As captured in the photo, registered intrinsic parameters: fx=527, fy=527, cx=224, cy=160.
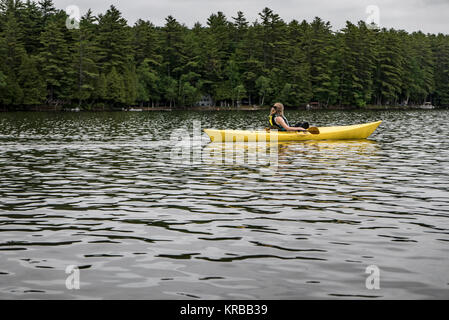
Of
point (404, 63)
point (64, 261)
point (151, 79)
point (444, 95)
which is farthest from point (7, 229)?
point (444, 95)

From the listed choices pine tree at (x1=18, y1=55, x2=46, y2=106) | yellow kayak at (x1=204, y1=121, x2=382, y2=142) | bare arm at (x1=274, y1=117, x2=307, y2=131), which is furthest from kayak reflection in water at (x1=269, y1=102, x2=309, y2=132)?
pine tree at (x1=18, y1=55, x2=46, y2=106)

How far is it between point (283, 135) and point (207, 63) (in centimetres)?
8849

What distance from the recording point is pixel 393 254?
7074 millimetres

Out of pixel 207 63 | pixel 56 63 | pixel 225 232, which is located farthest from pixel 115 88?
pixel 225 232

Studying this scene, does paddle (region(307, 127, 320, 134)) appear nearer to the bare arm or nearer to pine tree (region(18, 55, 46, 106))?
the bare arm

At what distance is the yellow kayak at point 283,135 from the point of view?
23.1 m

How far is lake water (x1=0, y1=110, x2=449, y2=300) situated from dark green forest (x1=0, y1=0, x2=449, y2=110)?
2591 inches

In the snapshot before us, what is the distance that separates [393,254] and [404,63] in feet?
423

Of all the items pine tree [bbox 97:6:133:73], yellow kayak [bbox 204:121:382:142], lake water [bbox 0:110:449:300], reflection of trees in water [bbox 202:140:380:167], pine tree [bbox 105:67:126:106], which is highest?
pine tree [bbox 97:6:133:73]

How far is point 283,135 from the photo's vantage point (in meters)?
23.5

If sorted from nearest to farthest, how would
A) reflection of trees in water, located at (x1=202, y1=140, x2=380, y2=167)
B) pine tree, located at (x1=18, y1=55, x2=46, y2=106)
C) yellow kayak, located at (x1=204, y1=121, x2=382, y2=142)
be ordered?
reflection of trees in water, located at (x1=202, y1=140, x2=380, y2=167) → yellow kayak, located at (x1=204, y1=121, x2=382, y2=142) → pine tree, located at (x1=18, y1=55, x2=46, y2=106)

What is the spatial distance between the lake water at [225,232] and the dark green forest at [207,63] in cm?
6582

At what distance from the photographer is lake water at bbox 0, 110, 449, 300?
6016mm

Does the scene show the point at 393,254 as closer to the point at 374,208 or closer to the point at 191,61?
the point at 374,208
